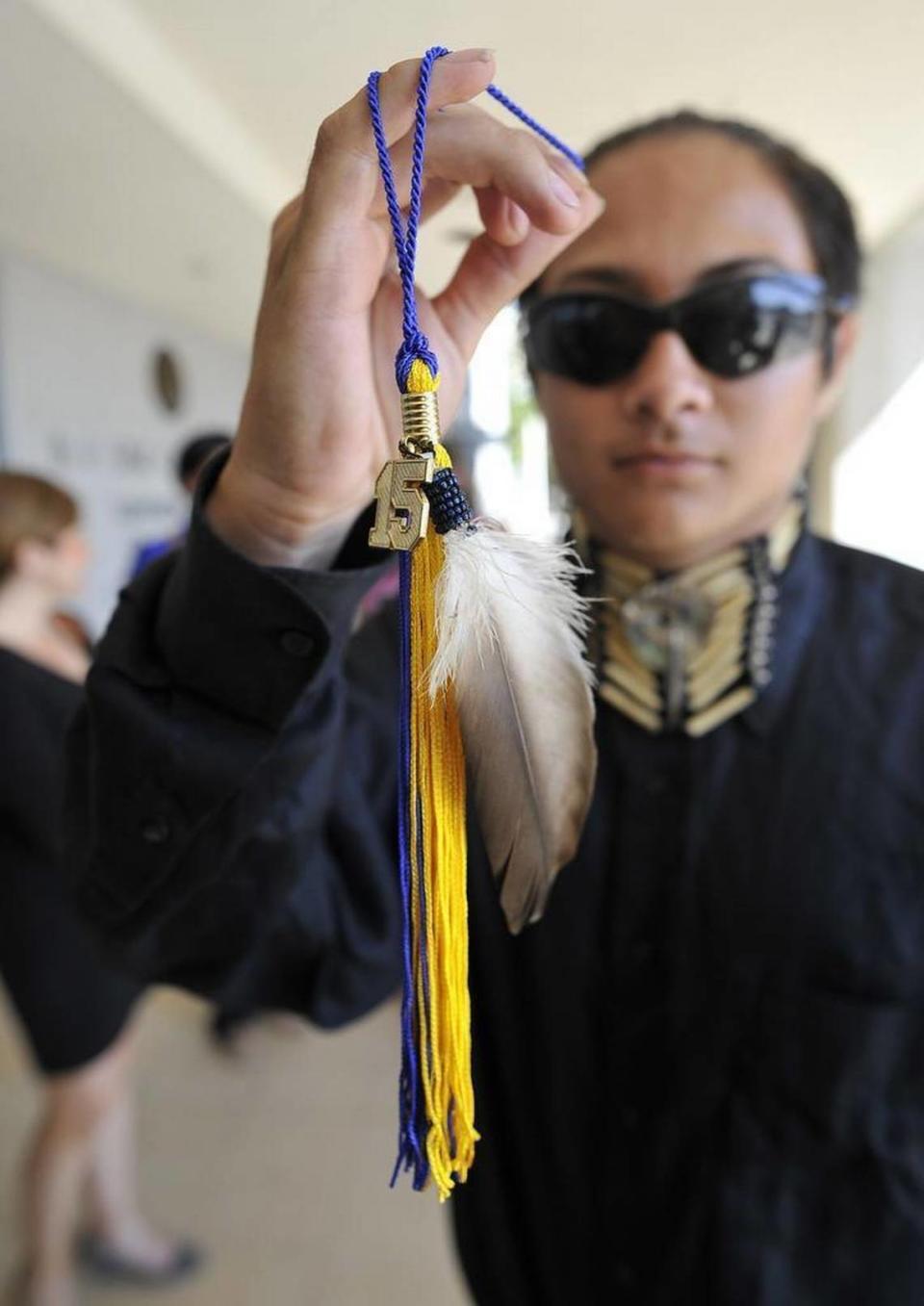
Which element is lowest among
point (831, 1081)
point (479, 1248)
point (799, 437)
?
point (479, 1248)

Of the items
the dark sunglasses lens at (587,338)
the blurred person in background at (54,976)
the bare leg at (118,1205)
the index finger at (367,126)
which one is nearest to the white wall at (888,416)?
the dark sunglasses lens at (587,338)

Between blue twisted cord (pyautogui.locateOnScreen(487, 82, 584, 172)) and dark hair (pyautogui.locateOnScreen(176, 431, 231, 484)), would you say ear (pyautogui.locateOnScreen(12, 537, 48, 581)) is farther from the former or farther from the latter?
blue twisted cord (pyautogui.locateOnScreen(487, 82, 584, 172))

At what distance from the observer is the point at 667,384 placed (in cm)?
38

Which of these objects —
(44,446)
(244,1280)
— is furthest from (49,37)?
(244,1280)

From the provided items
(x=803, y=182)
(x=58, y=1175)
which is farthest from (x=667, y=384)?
(x=58, y=1175)

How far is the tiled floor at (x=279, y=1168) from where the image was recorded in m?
1.40

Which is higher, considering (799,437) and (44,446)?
(799,437)

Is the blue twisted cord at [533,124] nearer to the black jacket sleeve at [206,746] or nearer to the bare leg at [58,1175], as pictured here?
the black jacket sleeve at [206,746]

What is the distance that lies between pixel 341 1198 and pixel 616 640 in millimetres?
1387

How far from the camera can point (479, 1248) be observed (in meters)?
0.67

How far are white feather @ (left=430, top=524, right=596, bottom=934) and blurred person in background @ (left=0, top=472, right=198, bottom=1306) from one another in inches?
22.2

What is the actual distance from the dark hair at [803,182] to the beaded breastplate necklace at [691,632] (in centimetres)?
13

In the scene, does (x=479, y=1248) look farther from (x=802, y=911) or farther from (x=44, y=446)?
(x=44, y=446)

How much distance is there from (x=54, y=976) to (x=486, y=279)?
1.25 m
